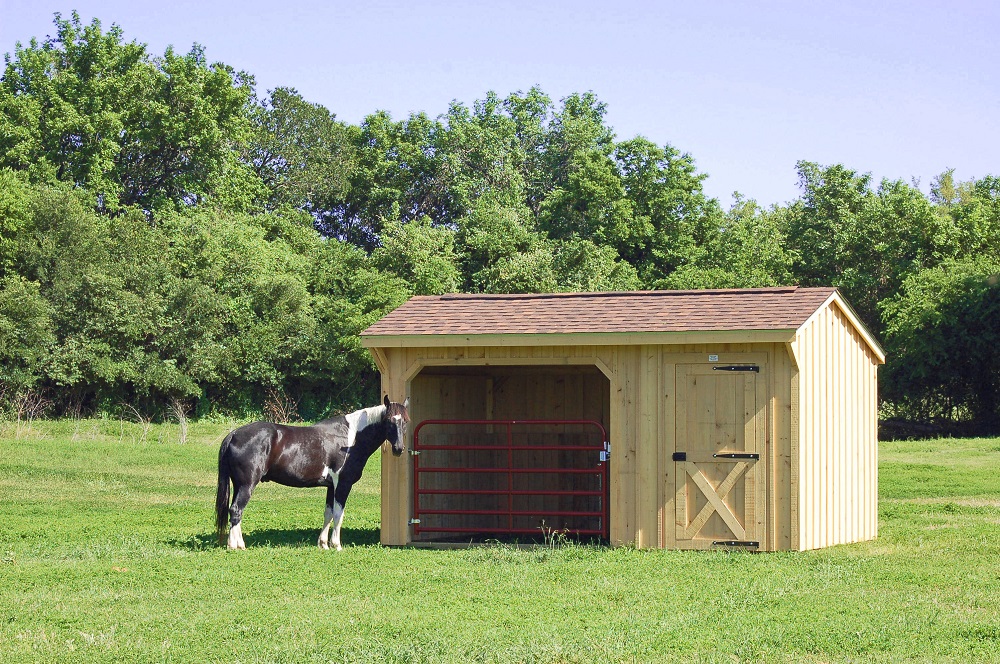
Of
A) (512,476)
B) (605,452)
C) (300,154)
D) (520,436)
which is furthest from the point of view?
(300,154)

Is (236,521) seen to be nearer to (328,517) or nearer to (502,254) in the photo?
(328,517)

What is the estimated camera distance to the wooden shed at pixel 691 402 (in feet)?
42.3

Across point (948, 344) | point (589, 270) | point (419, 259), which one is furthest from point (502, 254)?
point (948, 344)

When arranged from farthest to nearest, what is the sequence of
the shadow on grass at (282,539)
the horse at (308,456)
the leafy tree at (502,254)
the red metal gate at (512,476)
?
1. the leafy tree at (502,254)
2. the red metal gate at (512,476)
3. the shadow on grass at (282,539)
4. the horse at (308,456)

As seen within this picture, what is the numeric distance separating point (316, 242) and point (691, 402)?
105 feet

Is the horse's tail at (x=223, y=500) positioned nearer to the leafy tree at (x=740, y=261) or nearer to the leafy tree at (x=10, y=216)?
the leafy tree at (x=10, y=216)

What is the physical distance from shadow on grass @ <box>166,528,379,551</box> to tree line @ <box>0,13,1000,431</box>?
66.2ft

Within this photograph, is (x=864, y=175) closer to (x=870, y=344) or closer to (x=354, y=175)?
(x=354, y=175)

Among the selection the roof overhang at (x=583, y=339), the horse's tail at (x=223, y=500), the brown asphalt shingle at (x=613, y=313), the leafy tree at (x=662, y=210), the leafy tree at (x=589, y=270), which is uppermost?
the leafy tree at (x=662, y=210)

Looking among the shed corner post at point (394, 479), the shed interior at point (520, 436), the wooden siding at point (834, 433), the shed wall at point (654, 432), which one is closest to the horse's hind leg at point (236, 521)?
the shed corner post at point (394, 479)

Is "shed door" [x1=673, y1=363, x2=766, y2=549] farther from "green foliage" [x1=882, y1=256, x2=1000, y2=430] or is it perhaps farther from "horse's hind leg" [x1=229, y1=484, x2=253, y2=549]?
"green foliage" [x1=882, y1=256, x2=1000, y2=430]

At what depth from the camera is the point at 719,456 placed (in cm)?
1305

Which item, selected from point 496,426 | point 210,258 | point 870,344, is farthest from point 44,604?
point 210,258

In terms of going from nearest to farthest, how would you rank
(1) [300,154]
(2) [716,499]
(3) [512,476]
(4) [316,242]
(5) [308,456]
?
(2) [716,499]
(5) [308,456]
(3) [512,476]
(4) [316,242]
(1) [300,154]
